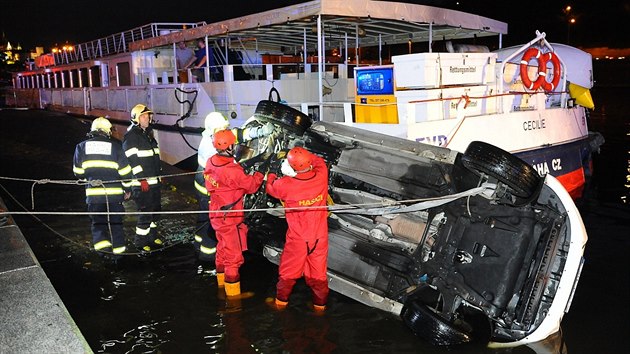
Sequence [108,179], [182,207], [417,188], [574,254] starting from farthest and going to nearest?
[182,207]
[108,179]
[417,188]
[574,254]

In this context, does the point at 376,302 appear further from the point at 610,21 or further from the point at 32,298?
the point at 610,21

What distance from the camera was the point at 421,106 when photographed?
7.21m

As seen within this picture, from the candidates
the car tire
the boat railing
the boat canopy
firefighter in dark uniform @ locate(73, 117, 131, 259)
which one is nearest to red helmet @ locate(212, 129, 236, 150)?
firefighter in dark uniform @ locate(73, 117, 131, 259)

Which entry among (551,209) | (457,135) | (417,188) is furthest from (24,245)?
(457,135)

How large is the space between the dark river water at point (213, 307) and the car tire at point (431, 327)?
7.4 inches

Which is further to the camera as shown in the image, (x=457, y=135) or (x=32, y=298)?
(x=457, y=135)

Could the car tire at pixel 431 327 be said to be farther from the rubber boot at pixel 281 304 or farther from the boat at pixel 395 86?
the boat at pixel 395 86

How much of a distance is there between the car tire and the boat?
11.1 ft

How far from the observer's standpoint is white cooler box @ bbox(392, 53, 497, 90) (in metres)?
7.16

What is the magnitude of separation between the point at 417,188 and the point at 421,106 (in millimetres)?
2910

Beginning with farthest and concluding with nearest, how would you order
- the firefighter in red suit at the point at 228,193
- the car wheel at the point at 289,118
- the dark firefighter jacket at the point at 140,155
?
the dark firefighter jacket at the point at 140,155, the car wheel at the point at 289,118, the firefighter in red suit at the point at 228,193

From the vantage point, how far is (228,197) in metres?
4.99

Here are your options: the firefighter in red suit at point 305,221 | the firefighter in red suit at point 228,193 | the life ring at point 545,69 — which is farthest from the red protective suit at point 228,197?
the life ring at point 545,69

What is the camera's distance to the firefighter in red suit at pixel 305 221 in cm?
451
